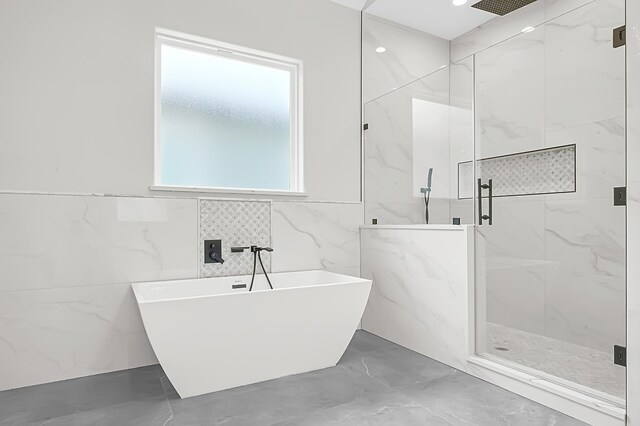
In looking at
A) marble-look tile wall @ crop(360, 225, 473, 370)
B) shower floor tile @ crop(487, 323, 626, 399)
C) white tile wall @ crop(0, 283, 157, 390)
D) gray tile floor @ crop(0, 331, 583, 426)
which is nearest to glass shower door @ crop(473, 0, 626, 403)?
shower floor tile @ crop(487, 323, 626, 399)

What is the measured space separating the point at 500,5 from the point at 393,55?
0.95 metres

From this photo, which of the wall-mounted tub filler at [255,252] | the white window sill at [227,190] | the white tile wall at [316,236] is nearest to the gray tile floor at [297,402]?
the wall-mounted tub filler at [255,252]

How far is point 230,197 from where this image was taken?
292 centimetres

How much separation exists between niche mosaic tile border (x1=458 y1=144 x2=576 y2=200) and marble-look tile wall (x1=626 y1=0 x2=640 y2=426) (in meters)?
0.31

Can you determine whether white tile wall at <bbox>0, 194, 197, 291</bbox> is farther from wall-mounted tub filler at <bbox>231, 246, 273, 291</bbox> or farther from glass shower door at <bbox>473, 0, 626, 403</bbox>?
glass shower door at <bbox>473, 0, 626, 403</bbox>

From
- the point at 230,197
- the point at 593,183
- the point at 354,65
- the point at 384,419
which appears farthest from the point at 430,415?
the point at 354,65

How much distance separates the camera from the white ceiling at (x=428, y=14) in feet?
11.5

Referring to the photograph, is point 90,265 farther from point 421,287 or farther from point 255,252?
point 421,287

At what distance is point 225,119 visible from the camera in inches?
120

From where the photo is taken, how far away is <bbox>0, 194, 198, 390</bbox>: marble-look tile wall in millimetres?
2279

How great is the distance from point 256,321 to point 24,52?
6.79 ft

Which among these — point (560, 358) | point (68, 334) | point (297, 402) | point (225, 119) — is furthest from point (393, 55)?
point (68, 334)

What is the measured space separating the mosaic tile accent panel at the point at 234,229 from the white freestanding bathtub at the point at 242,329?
0.67 feet

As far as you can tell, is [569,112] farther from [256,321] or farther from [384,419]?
[256,321]
